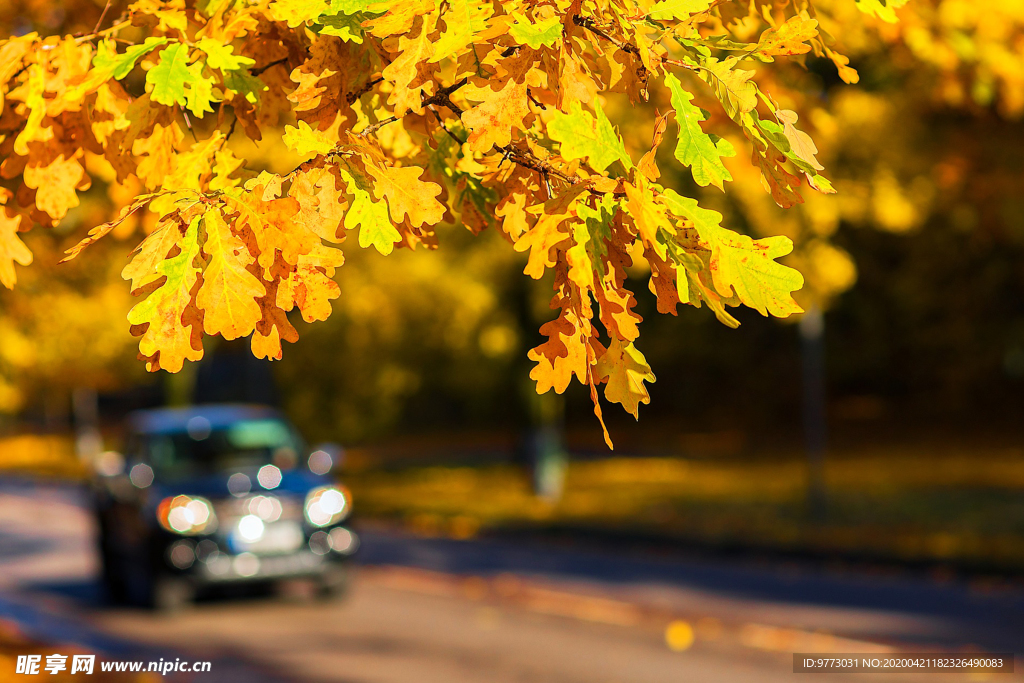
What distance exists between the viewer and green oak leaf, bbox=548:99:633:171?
2.61 metres

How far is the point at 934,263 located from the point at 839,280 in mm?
13367

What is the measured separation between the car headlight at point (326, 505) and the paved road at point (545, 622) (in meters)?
0.85

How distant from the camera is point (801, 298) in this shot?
42.9 feet

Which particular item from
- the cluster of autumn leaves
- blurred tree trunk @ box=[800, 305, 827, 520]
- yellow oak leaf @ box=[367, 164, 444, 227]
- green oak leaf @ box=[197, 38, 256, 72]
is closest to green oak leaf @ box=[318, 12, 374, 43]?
the cluster of autumn leaves

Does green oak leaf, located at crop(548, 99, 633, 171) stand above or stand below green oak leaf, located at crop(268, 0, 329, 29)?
below

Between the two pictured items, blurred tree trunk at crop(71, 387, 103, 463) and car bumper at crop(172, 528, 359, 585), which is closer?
car bumper at crop(172, 528, 359, 585)

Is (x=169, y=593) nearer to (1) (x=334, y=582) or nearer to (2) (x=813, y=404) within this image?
(1) (x=334, y=582)

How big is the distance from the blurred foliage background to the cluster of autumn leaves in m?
1.10

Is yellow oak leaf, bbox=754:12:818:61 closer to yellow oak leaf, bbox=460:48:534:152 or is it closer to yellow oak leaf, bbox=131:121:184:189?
yellow oak leaf, bbox=460:48:534:152

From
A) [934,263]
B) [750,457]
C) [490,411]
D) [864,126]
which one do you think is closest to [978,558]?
[864,126]

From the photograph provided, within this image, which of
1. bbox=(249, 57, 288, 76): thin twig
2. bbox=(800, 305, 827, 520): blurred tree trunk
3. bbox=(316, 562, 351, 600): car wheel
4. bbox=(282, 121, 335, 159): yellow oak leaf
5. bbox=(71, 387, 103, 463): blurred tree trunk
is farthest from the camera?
bbox=(71, 387, 103, 463): blurred tree trunk

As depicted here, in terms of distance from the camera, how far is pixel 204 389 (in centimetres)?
4497

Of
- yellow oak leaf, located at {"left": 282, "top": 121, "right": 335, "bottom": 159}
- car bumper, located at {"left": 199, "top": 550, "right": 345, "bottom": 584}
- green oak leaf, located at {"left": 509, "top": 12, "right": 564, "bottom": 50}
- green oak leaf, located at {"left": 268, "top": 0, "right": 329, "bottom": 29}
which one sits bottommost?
car bumper, located at {"left": 199, "top": 550, "right": 345, "bottom": 584}

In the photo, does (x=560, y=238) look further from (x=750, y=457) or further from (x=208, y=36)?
(x=750, y=457)
